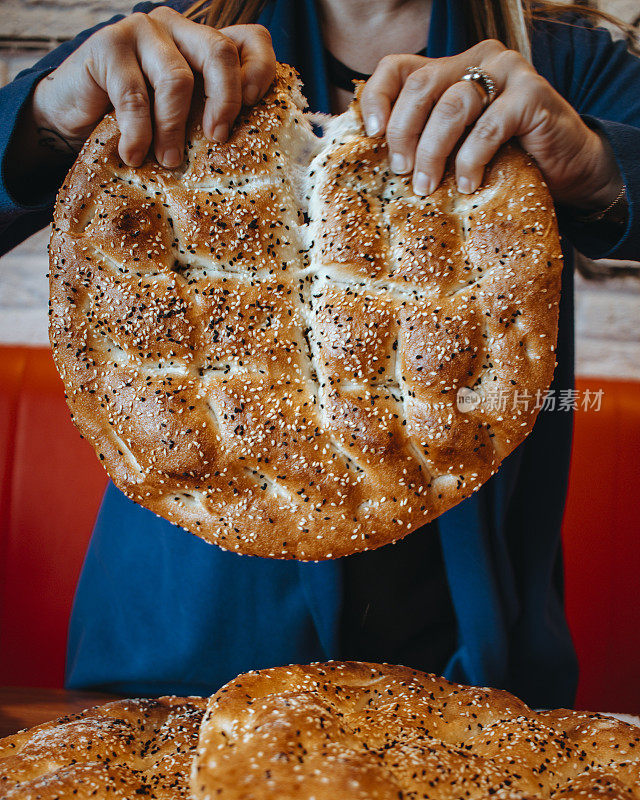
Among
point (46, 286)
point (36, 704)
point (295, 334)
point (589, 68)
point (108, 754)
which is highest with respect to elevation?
point (589, 68)

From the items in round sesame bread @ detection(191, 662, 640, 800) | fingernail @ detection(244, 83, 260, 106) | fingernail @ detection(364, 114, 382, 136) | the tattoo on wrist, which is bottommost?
round sesame bread @ detection(191, 662, 640, 800)

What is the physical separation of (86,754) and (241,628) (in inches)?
23.3

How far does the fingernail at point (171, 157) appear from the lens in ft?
3.34

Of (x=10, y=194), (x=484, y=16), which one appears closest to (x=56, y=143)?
(x=10, y=194)

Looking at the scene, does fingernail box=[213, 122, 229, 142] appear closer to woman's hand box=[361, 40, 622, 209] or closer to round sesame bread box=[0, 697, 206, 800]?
woman's hand box=[361, 40, 622, 209]

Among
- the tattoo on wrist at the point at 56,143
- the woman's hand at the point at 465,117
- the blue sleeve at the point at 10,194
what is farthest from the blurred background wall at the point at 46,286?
the woman's hand at the point at 465,117

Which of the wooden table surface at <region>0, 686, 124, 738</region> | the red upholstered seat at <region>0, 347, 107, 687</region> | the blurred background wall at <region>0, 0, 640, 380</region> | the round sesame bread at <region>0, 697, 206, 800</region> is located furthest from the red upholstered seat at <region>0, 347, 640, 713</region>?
the round sesame bread at <region>0, 697, 206, 800</region>

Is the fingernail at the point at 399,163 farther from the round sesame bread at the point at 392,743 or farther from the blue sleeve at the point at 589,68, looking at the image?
the round sesame bread at the point at 392,743

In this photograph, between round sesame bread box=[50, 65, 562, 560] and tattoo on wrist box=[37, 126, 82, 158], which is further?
tattoo on wrist box=[37, 126, 82, 158]

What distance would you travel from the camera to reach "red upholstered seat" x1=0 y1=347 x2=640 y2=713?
2.33 m

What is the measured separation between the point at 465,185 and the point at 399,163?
0.10 m

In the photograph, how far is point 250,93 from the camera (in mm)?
1032

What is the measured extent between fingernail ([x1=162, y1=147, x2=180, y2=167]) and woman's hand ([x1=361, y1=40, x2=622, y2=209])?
Result: 29cm

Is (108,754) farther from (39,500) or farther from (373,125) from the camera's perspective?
(39,500)
